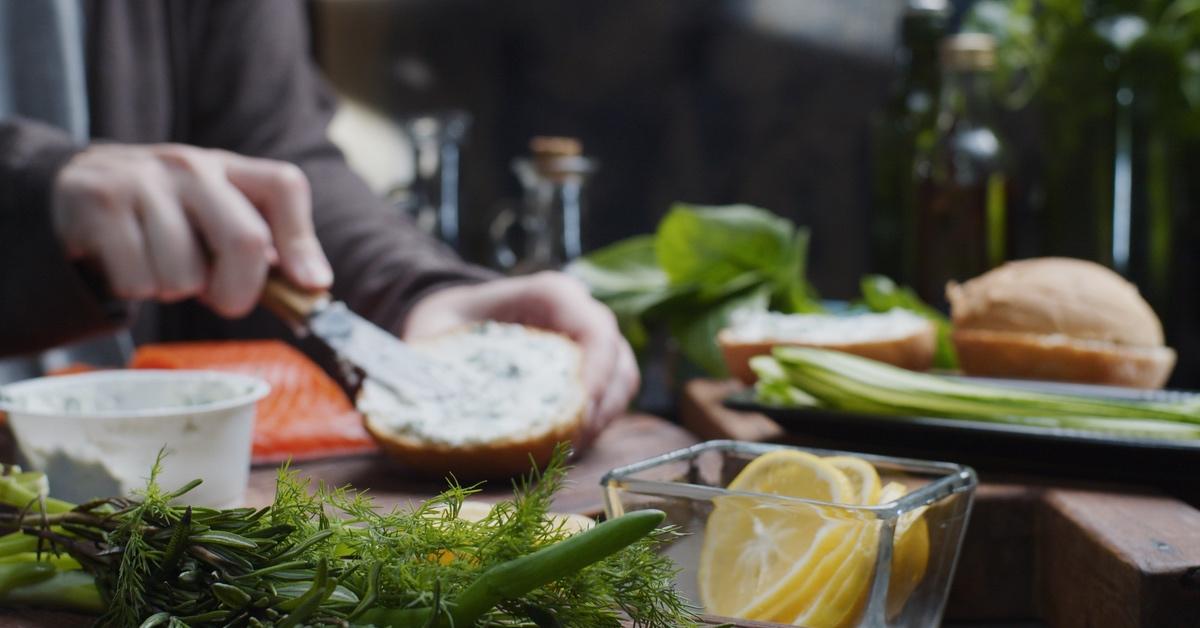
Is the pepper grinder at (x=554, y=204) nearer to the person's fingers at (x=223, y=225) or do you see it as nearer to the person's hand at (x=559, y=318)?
the person's hand at (x=559, y=318)

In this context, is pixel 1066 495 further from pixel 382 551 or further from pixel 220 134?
pixel 220 134

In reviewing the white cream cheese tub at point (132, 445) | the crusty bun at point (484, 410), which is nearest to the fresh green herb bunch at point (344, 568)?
the white cream cheese tub at point (132, 445)

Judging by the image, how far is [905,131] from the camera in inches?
68.0

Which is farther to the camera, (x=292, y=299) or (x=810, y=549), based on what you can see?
(x=292, y=299)

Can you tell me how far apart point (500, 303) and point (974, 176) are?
65 cm

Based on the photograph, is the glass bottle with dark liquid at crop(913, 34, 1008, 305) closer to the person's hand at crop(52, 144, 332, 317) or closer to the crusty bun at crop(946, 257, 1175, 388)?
the crusty bun at crop(946, 257, 1175, 388)

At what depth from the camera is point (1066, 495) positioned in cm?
83

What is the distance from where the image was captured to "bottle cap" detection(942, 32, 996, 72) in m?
1.47

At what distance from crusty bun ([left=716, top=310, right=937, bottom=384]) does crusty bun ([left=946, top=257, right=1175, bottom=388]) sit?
62 mm

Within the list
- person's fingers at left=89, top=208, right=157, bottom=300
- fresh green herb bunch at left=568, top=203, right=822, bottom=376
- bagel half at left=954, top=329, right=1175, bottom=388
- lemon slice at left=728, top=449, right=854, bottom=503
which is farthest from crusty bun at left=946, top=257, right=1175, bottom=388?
person's fingers at left=89, top=208, right=157, bottom=300

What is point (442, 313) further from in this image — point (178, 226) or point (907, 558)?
point (907, 558)

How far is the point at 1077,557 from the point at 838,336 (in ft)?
1.50

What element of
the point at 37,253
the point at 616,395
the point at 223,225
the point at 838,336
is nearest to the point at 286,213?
the point at 223,225

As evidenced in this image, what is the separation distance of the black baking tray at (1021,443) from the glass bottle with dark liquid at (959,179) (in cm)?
51
